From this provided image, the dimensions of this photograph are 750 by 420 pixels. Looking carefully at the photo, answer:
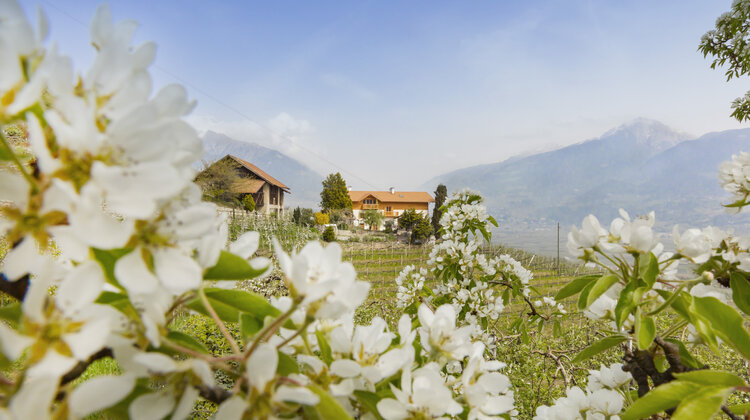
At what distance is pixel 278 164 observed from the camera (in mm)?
174375

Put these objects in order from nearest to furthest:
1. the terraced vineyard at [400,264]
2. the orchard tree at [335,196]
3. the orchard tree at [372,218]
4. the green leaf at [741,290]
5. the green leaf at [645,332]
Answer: the green leaf at [645,332] → the green leaf at [741,290] → the terraced vineyard at [400,264] → the orchard tree at [335,196] → the orchard tree at [372,218]

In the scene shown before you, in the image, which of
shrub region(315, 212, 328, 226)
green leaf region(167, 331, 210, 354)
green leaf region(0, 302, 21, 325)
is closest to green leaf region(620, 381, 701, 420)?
green leaf region(167, 331, 210, 354)

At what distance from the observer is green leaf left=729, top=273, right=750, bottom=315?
73 centimetres

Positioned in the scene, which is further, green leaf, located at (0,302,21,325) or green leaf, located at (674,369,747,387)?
green leaf, located at (674,369,747,387)

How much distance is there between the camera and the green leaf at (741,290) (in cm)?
73

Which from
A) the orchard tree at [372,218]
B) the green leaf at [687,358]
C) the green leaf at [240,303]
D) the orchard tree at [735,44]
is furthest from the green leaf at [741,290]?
the orchard tree at [372,218]

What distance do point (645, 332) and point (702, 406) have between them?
0.19m

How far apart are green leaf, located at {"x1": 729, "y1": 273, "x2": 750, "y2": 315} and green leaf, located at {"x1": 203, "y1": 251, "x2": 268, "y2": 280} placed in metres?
0.92

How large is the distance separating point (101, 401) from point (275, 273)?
5.84 meters

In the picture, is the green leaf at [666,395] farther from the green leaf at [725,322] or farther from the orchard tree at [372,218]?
the orchard tree at [372,218]

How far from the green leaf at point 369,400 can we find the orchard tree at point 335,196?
27.9 m

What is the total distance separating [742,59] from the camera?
3.52 metres

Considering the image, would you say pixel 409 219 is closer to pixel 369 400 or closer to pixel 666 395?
pixel 666 395

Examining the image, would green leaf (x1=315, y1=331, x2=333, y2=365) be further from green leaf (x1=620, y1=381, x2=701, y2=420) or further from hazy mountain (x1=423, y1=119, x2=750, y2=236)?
hazy mountain (x1=423, y1=119, x2=750, y2=236)
